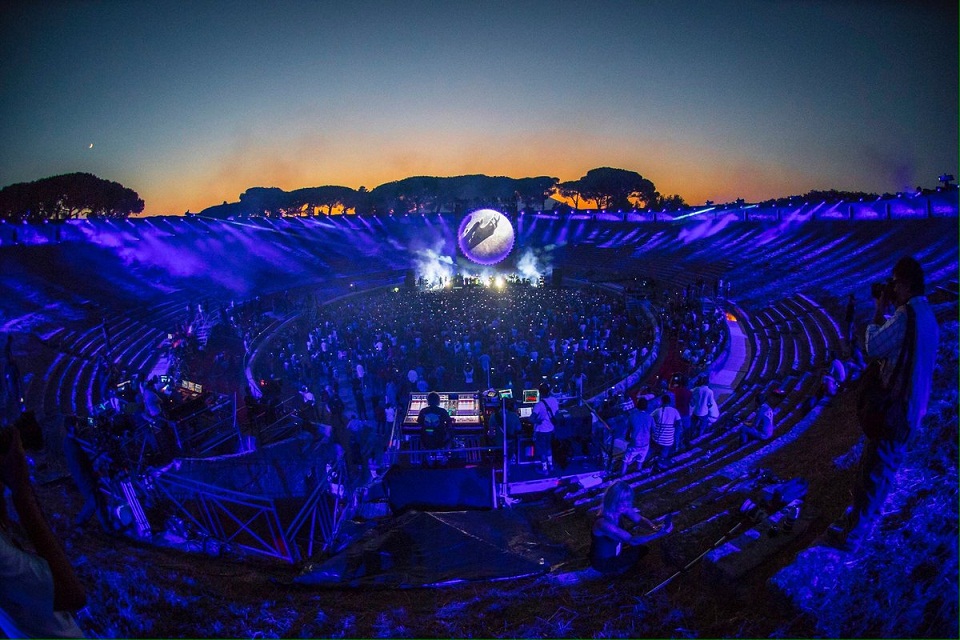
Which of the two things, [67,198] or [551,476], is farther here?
[67,198]

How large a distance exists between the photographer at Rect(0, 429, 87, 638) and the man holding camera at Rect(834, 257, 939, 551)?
15.8 ft

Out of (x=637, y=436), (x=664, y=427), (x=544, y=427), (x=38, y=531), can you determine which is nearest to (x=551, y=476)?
(x=544, y=427)

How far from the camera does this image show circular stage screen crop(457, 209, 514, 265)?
38281 mm

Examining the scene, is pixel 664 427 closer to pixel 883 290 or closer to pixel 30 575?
pixel 883 290

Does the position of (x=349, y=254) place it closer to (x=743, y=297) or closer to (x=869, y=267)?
(x=743, y=297)

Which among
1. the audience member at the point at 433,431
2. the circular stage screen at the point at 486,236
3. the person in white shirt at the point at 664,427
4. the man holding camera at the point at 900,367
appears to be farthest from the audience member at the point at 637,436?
the circular stage screen at the point at 486,236

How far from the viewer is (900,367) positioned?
298 centimetres

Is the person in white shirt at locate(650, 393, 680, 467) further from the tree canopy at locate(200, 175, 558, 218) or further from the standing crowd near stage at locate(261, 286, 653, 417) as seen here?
the tree canopy at locate(200, 175, 558, 218)

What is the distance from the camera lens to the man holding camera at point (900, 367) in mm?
2898

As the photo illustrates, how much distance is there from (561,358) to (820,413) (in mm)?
7837

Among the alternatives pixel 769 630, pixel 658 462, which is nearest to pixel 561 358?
pixel 658 462

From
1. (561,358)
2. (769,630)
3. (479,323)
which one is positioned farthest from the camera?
(479,323)

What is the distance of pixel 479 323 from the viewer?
18.1 meters

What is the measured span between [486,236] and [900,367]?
3639 centimetres
